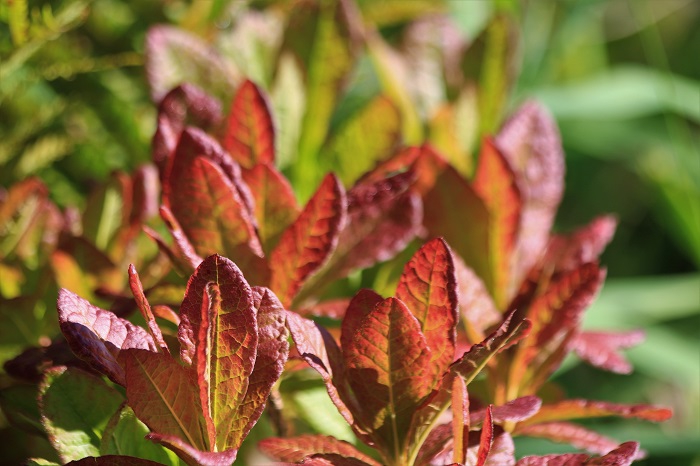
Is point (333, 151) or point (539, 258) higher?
point (333, 151)

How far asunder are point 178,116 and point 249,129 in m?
0.07

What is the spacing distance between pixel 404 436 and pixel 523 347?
0.49 feet

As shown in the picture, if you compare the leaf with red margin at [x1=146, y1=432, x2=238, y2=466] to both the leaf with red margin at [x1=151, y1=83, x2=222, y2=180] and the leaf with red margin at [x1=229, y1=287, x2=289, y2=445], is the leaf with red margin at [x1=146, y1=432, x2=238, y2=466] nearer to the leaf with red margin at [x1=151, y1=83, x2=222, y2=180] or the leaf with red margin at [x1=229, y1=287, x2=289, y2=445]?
the leaf with red margin at [x1=229, y1=287, x2=289, y2=445]

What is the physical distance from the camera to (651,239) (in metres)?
1.69

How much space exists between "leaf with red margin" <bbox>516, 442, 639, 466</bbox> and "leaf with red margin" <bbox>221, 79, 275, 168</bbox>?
30 centimetres

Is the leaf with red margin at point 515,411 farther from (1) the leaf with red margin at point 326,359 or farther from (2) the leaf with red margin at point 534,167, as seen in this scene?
(2) the leaf with red margin at point 534,167

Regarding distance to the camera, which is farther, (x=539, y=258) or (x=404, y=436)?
(x=539, y=258)

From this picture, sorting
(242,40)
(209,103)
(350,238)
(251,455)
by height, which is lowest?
(251,455)

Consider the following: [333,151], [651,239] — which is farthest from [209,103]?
[651,239]

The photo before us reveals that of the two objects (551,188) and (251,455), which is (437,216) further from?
(251,455)

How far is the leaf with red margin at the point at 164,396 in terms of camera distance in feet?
1.45

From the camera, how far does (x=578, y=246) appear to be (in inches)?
26.2

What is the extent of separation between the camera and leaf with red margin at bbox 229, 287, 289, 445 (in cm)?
46

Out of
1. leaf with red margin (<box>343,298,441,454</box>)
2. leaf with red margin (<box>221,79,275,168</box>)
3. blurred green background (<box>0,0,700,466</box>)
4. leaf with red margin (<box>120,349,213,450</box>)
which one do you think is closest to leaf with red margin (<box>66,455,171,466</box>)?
leaf with red margin (<box>120,349,213,450</box>)
